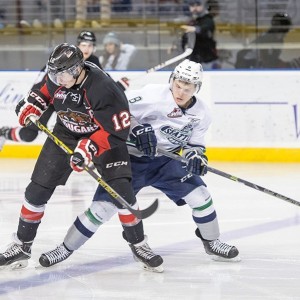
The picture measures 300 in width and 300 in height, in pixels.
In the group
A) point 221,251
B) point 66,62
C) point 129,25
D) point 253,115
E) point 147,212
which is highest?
point 66,62

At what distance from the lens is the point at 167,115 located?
159 inches

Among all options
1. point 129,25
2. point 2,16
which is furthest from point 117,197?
point 2,16

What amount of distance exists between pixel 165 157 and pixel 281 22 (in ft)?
14.0

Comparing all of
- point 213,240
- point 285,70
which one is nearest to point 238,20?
point 285,70

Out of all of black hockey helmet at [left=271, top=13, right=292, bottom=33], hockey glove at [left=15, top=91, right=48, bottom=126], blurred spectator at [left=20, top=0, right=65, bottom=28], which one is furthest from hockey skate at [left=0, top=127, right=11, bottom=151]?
black hockey helmet at [left=271, top=13, right=292, bottom=33]

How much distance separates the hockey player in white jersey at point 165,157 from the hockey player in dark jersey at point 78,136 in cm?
4

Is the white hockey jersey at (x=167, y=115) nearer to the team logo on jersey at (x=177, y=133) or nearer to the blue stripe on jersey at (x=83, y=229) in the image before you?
the team logo on jersey at (x=177, y=133)

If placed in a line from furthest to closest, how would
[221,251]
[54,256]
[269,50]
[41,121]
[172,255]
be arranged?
[269,50], [41,121], [172,255], [221,251], [54,256]

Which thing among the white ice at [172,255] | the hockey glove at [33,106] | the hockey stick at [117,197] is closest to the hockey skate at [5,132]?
the white ice at [172,255]

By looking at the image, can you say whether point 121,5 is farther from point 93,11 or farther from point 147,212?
point 147,212

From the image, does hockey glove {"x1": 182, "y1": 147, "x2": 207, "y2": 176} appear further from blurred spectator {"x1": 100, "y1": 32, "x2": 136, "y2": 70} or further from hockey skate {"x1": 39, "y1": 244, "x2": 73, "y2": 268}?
blurred spectator {"x1": 100, "y1": 32, "x2": 136, "y2": 70}

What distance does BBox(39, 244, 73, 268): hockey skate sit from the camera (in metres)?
4.01

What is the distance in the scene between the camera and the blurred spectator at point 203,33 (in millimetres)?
8161

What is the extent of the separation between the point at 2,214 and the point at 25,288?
1.74 metres
